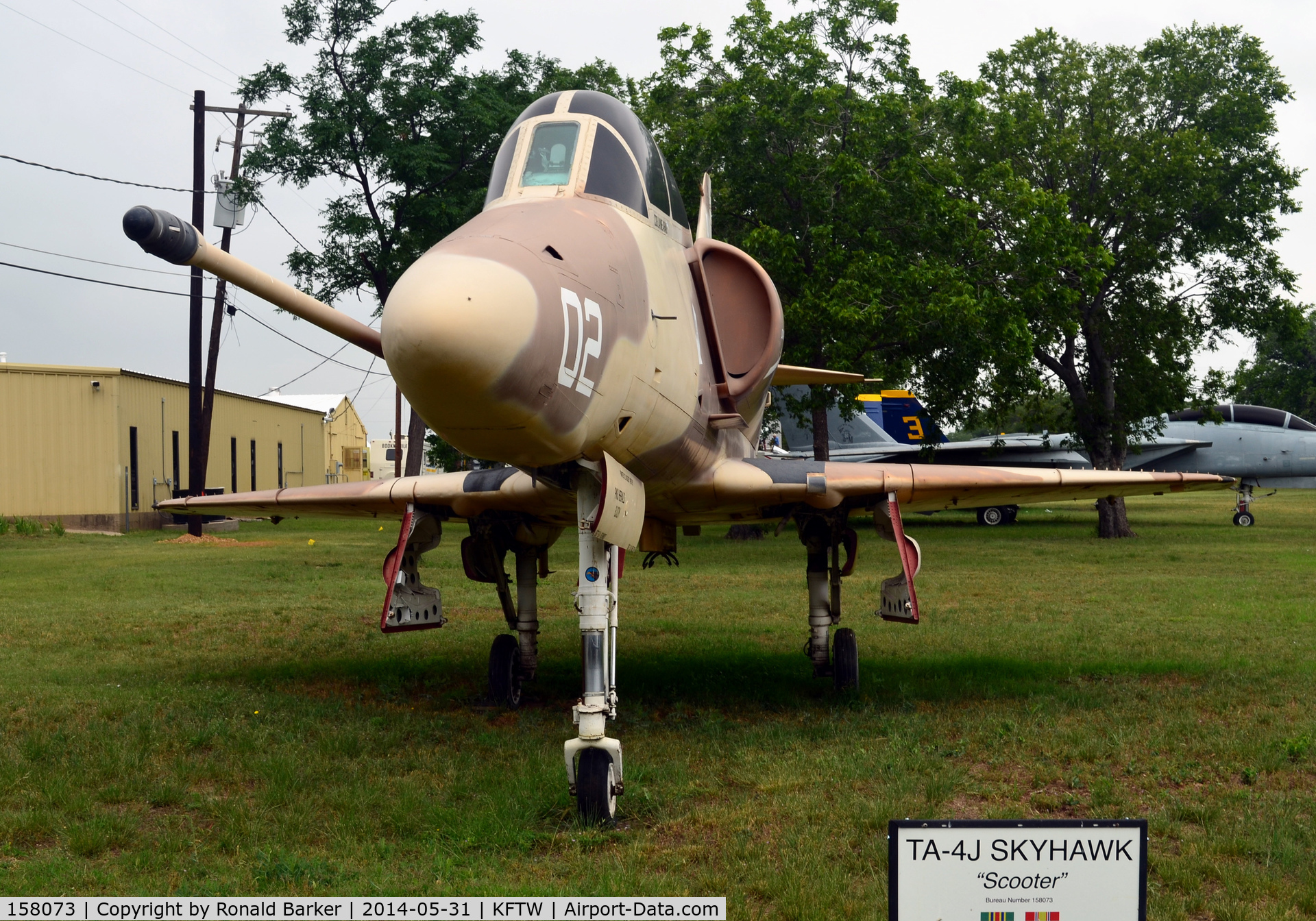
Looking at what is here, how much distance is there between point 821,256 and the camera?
893 inches

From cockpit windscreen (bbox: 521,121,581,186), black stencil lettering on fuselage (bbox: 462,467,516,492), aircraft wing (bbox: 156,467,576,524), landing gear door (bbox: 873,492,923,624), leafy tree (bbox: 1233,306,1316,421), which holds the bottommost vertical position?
landing gear door (bbox: 873,492,923,624)

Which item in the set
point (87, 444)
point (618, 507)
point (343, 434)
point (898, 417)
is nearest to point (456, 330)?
point (618, 507)

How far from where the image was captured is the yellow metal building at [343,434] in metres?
71.6

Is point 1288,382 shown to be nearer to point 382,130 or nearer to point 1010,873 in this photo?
point 382,130

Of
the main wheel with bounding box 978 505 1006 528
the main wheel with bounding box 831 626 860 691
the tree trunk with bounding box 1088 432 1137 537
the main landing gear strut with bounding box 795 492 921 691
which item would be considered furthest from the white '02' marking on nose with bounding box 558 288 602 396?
the main wheel with bounding box 978 505 1006 528

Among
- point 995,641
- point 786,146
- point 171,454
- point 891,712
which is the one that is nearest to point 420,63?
point 786,146

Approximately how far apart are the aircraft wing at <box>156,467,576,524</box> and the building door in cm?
2367

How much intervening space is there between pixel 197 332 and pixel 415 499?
2070 cm

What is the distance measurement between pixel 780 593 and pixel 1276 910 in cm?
1201

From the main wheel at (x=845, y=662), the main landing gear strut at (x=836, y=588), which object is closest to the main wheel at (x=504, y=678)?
the main landing gear strut at (x=836, y=588)

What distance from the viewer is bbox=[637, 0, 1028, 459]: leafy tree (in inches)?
855

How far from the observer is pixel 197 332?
2562 centimetres

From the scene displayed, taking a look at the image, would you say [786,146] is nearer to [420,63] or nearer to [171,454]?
[420,63]

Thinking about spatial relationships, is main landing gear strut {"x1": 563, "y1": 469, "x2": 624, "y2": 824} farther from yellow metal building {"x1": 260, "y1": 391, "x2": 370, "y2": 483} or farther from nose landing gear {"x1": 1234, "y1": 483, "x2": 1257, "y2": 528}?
yellow metal building {"x1": 260, "y1": 391, "x2": 370, "y2": 483}
